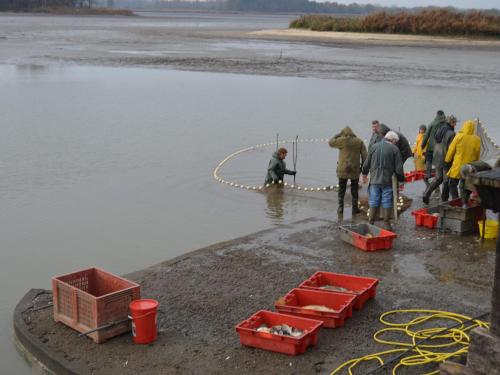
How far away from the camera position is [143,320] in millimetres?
7570

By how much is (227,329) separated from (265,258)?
2614 mm

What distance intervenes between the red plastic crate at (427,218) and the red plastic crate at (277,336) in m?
5.04

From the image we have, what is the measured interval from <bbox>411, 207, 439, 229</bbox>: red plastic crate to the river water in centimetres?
239

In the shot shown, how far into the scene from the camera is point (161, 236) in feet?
41.4

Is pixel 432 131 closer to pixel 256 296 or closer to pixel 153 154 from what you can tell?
pixel 256 296

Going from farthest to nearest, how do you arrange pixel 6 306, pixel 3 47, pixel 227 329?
pixel 3 47 → pixel 6 306 → pixel 227 329

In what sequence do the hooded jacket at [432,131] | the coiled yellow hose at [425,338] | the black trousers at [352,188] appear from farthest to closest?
the hooded jacket at [432,131] < the black trousers at [352,188] < the coiled yellow hose at [425,338]

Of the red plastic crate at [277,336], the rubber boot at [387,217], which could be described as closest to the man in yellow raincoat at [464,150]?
the rubber boot at [387,217]

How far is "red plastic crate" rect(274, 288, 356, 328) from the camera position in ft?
26.1

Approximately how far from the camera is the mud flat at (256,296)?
7.34 metres

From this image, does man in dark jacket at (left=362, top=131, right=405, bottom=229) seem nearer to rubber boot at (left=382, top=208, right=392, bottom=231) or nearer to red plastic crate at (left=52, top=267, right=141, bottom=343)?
rubber boot at (left=382, top=208, right=392, bottom=231)

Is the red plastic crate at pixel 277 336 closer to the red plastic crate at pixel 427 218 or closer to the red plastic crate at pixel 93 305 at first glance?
the red plastic crate at pixel 93 305

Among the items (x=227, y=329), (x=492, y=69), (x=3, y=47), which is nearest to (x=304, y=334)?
(x=227, y=329)

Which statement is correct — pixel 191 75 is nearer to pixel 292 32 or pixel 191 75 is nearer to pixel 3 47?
pixel 3 47
